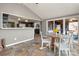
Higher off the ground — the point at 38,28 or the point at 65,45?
the point at 38,28

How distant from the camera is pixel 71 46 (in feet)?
11.5

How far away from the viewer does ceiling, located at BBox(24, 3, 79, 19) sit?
129 inches

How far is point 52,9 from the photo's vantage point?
350 centimetres

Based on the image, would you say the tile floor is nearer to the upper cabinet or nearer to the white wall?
the upper cabinet

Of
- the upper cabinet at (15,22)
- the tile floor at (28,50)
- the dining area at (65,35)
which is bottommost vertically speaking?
the tile floor at (28,50)

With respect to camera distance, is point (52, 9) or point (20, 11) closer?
point (52, 9)

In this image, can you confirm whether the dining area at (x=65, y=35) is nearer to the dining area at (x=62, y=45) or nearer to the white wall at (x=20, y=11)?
the dining area at (x=62, y=45)

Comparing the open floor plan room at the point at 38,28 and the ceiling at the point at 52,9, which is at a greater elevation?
the ceiling at the point at 52,9

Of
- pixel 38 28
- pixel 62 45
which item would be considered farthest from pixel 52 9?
pixel 62 45

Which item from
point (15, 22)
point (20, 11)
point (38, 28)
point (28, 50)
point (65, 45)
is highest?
point (20, 11)

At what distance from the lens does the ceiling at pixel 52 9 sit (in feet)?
10.8

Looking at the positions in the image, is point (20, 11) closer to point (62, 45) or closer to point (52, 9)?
point (52, 9)

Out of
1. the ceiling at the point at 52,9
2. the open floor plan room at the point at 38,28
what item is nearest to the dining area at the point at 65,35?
the open floor plan room at the point at 38,28

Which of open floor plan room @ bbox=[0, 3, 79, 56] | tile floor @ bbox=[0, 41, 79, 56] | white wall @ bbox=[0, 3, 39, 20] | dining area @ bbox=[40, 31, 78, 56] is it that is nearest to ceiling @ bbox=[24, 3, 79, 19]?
open floor plan room @ bbox=[0, 3, 79, 56]
